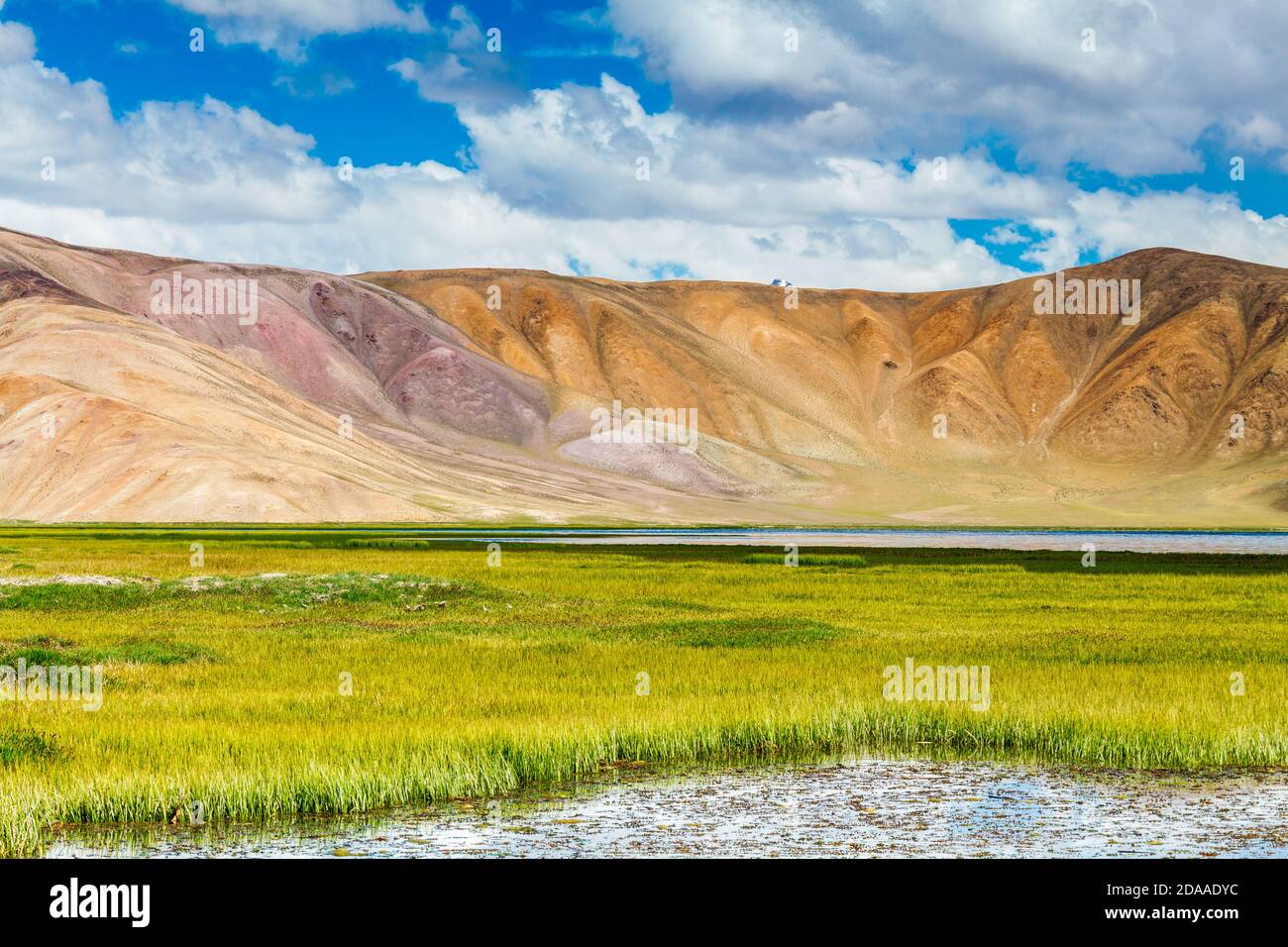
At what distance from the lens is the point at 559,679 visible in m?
23.2

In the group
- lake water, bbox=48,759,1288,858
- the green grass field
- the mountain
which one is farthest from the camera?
the mountain

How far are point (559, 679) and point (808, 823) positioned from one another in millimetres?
9689

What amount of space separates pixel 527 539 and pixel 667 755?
6832 centimetres

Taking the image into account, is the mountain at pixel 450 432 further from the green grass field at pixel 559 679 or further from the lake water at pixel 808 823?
the lake water at pixel 808 823

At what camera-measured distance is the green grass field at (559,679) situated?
615 inches

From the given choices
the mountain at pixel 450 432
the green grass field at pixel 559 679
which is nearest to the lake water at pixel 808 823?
the green grass field at pixel 559 679

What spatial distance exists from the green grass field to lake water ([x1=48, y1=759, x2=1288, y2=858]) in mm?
785

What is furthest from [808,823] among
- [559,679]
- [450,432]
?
[450,432]

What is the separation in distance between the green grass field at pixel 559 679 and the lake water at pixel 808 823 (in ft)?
2.58

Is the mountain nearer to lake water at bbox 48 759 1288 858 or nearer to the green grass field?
the green grass field

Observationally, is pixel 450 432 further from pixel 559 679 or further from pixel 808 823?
pixel 808 823

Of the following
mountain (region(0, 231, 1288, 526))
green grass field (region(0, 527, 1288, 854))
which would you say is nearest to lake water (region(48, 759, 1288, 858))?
green grass field (region(0, 527, 1288, 854))

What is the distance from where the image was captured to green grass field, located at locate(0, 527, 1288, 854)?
15.6m
